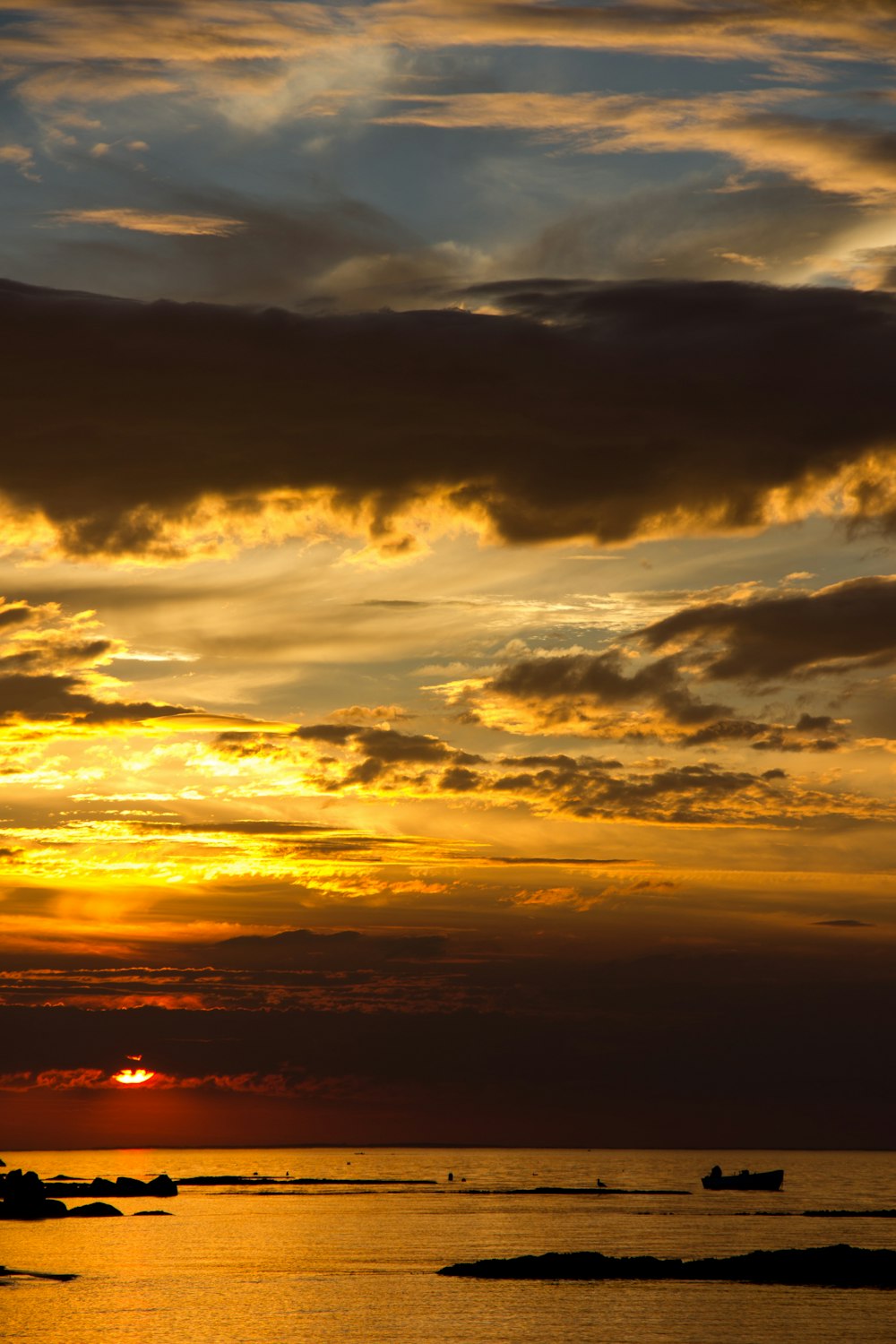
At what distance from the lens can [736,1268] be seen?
466ft

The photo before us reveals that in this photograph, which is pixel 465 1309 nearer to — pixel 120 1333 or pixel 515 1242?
pixel 120 1333

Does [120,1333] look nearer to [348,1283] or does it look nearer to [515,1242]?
[348,1283]

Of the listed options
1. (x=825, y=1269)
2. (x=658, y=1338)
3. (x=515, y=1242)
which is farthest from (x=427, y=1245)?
(x=658, y=1338)

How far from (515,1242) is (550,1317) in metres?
76.5

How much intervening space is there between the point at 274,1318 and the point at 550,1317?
23277mm

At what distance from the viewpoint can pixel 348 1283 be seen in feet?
474

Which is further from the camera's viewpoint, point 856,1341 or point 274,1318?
point 274,1318

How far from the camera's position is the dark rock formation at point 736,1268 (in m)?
138

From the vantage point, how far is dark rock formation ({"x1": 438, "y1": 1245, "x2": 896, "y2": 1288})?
138 metres

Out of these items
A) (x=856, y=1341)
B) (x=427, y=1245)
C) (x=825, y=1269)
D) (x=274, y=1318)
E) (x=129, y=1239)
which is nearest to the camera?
(x=856, y=1341)

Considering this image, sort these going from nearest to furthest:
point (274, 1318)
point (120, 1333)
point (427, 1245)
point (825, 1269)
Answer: point (120, 1333) < point (274, 1318) < point (825, 1269) < point (427, 1245)

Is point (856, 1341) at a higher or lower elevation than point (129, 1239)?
higher

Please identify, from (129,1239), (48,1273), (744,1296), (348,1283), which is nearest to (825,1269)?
(744,1296)

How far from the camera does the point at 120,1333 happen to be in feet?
370
